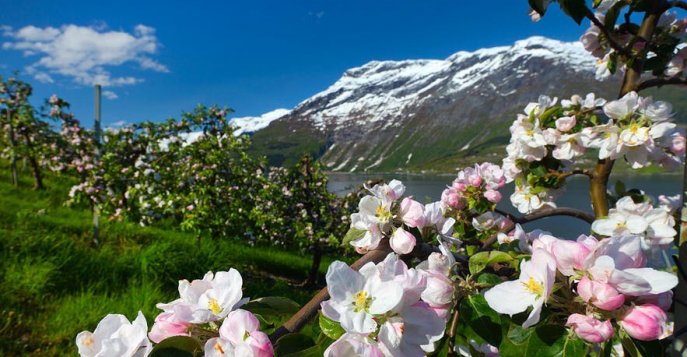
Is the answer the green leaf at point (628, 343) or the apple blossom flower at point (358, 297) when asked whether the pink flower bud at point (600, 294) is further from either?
the apple blossom flower at point (358, 297)

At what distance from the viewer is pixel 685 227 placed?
769 mm

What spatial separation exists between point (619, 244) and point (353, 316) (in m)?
0.40

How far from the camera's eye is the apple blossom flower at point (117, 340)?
62cm

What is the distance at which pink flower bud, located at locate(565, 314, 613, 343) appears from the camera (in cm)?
60

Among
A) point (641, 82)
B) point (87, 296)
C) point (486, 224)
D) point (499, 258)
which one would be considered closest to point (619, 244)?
point (499, 258)

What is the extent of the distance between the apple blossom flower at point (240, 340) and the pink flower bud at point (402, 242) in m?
0.34

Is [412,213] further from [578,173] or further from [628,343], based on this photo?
[578,173]

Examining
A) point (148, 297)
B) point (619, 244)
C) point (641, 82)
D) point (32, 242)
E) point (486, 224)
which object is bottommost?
point (148, 297)

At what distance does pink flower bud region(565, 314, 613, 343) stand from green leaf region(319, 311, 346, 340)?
1.12 feet

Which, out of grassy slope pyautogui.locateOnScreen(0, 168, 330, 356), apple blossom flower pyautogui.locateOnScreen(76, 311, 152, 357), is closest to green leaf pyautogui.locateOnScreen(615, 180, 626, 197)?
apple blossom flower pyautogui.locateOnScreen(76, 311, 152, 357)

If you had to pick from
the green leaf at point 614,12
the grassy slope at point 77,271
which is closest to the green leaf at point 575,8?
the green leaf at point 614,12

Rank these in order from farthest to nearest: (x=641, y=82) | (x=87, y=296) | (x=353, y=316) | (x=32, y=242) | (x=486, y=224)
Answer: (x=32, y=242) → (x=87, y=296) → (x=486, y=224) → (x=641, y=82) → (x=353, y=316)

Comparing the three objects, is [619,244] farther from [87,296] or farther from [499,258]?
[87,296]

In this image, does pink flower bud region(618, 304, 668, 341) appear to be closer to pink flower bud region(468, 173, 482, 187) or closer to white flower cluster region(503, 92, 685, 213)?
white flower cluster region(503, 92, 685, 213)
